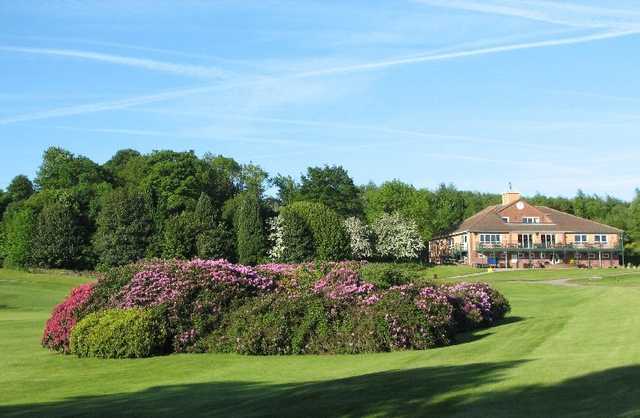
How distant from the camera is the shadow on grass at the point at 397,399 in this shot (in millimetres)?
8375

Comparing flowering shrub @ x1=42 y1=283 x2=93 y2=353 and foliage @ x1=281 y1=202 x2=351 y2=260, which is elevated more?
foliage @ x1=281 y1=202 x2=351 y2=260

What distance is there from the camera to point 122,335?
18672mm

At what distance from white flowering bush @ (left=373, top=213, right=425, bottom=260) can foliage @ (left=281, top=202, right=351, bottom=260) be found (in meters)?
14.4

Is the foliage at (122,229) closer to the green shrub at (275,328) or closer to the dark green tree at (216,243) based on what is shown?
the dark green tree at (216,243)

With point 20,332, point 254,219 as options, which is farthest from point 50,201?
point 20,332

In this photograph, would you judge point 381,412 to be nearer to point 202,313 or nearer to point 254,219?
point 202,313

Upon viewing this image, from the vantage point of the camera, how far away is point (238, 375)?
49.1 ft

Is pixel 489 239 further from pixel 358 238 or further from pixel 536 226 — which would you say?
pixel 358 238

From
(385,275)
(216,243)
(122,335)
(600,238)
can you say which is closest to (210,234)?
(216,243)

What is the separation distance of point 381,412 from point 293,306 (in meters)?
10.1

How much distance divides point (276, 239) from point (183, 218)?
1150 centimetres

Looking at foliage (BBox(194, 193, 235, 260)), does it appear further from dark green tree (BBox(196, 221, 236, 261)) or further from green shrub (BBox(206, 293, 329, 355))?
green shrub (BBox(206, 293, 329, 355))

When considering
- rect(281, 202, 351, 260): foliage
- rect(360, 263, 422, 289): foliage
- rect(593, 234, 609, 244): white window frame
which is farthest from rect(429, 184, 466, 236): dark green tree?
rect(360, 263, 422, 289): foliage

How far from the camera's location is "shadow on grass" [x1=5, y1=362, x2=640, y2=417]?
838cm
